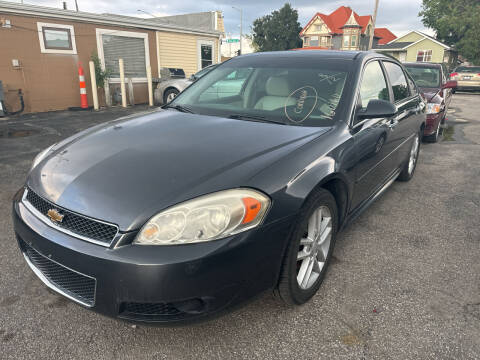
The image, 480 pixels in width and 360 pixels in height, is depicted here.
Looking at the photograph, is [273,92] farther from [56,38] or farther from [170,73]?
[170,73]

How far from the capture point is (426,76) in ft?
26.6

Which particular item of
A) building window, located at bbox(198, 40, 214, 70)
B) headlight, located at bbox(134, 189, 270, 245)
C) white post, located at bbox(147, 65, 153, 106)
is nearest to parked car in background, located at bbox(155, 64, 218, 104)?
white post, located at bbox(147, 65, 153, 106)

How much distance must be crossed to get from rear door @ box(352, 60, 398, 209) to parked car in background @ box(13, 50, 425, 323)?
2 cm

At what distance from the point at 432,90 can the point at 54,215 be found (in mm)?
7776

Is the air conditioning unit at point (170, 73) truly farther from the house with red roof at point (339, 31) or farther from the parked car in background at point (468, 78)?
the house with red roof at point (339, 31)

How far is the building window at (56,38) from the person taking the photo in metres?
10.4

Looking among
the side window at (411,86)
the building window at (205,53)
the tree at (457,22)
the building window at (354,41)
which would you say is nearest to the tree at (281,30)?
the building window at (354,41)

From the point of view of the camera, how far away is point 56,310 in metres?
2.18

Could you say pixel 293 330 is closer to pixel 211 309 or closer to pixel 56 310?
pixel 211 309

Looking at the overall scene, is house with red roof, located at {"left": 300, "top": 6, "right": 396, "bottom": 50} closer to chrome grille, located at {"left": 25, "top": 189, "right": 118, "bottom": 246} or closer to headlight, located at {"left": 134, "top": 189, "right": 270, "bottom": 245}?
headlight, located at {"left": 134, "top": 189, "right": 270, "bottom": 245}

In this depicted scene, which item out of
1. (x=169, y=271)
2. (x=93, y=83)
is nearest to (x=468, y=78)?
(x=93, y=83)

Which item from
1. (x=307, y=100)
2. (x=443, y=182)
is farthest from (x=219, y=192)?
(x=443, y=182)

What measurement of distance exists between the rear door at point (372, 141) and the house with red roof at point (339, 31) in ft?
200

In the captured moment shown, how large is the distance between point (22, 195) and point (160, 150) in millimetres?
925
